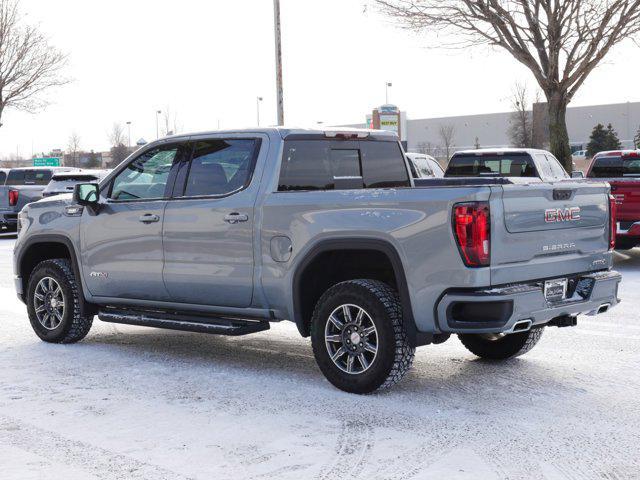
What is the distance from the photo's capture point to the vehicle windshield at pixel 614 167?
614 inches

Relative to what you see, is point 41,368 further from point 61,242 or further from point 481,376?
point 481,376

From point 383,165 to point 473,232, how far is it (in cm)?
213

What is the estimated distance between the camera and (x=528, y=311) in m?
6.05

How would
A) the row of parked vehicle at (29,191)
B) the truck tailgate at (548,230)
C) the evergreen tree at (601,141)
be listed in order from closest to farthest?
the truck tailgate at (548,230)
the row of parked vehicle at (29,191)
the evergreen tree at (601,141)

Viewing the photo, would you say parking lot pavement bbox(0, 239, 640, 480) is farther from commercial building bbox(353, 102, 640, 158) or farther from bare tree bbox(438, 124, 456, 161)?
bare tree bbox(438, 124, 456, 161)

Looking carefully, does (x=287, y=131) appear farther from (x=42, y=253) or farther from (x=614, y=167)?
(x=614, y=167)

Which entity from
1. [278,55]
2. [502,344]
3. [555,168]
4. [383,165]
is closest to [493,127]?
[278,55]

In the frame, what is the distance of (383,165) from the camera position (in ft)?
25.8

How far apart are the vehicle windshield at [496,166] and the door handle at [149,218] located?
29.8 feet

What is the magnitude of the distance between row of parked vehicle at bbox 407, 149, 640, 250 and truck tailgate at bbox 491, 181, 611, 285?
7.86 meters

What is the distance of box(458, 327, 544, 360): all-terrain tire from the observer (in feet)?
24.5

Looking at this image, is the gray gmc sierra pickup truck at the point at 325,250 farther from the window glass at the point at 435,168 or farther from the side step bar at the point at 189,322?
the window glass at the point at 435,168

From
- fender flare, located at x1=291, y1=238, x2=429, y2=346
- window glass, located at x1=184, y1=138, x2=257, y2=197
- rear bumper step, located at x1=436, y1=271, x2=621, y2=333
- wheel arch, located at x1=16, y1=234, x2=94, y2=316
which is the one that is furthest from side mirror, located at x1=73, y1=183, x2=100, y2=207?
rear bumper step, located at x1=436, y1=271, x2=621, y2=333

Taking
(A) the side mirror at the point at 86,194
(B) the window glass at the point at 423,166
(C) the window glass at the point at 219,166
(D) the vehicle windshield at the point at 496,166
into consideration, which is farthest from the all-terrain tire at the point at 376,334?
(B) the window glass at the point at 423,166
